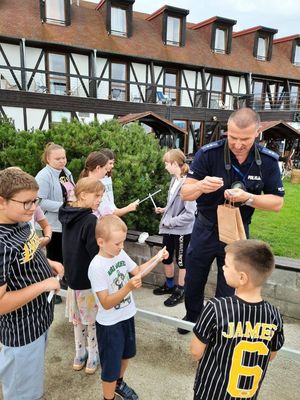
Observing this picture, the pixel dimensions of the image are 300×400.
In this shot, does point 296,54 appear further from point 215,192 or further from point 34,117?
point 215,192

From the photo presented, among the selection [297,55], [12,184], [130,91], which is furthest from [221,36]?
[12,184]

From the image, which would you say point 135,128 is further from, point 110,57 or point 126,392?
point 110,57

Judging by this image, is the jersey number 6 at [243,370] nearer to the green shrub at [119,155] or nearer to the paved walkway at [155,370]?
the paved walkway at [155,370]

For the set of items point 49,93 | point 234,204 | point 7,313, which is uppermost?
point 49,93

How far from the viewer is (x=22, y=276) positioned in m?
1.62

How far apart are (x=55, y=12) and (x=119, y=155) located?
14.9 m

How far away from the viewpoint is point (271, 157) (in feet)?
7.86

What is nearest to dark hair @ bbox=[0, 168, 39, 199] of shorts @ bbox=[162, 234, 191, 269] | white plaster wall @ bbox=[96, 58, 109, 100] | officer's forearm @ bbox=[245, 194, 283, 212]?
officer's forearm @ bbox=[245, 194, 283, 212]

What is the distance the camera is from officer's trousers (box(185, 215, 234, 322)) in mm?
2521

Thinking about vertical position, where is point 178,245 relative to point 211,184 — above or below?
below

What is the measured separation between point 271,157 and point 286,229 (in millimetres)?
3866

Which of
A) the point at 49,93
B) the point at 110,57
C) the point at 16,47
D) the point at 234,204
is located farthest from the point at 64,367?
the point at 110,57

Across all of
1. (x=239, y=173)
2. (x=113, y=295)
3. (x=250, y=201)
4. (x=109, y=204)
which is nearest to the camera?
(x=113, y=295)

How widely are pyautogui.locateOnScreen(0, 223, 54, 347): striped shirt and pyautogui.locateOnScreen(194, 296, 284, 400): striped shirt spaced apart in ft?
2.88
